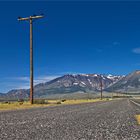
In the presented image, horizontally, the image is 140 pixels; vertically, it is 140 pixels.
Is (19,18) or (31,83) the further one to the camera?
(19,18)

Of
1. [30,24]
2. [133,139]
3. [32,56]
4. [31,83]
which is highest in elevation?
[30,24]

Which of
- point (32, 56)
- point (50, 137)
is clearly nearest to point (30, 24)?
point (32, 56)

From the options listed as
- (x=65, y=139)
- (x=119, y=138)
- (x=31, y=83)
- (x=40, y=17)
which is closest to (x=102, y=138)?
(x=119, y=138)

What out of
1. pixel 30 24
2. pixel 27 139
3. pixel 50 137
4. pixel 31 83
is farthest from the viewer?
pixel 30 24

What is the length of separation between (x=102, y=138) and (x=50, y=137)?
1.65m

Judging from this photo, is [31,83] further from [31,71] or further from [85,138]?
[85,138]

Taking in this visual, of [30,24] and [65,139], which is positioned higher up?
[30,24]

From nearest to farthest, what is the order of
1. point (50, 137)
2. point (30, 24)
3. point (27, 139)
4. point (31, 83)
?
1. point (27, 139)
2. point (50, 137)
3. point (31, 83)
4. point (30, 24)

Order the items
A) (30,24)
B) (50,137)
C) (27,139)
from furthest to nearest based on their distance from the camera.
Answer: (30,24), (50,137), (27,139)

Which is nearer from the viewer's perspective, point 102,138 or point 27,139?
point 27,139

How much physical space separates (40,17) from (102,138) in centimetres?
4057

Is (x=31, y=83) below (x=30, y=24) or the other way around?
below

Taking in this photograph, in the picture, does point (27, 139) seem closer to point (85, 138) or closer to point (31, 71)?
point (85, 138)

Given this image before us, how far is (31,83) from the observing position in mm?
47938
